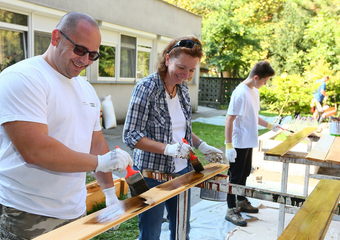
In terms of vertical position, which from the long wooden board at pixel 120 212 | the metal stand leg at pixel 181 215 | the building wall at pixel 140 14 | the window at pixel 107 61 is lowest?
the metal stand leg at pixel 181 215

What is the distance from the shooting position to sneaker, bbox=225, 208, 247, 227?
391 cm

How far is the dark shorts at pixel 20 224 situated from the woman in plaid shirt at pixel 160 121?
0.77 m

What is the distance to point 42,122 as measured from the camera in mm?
1480

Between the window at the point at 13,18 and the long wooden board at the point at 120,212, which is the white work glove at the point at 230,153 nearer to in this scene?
the long wooden board at the point at 120,212

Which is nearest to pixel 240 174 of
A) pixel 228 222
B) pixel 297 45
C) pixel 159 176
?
pixel 228 222

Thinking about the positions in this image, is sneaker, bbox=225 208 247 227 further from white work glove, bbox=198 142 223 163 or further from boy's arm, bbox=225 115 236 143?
white work glove, bbox=198 142 223 163

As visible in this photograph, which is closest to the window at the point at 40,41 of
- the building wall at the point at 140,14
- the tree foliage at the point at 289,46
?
the building wall at the point at 140,14

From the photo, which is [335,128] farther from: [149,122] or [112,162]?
[112,162]

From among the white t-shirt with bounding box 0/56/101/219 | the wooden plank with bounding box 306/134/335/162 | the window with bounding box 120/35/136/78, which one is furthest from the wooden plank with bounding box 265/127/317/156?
the window with bounding box 120/35/136/78

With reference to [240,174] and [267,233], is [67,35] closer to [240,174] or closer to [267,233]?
[240,174]

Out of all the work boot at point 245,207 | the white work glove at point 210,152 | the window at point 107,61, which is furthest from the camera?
the window at point 107,61

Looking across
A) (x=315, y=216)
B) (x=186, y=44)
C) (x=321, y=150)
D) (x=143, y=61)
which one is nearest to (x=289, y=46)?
(x=143, y=61)

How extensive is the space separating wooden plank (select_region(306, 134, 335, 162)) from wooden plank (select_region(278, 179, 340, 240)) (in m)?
1.20

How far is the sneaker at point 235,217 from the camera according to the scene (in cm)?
391
